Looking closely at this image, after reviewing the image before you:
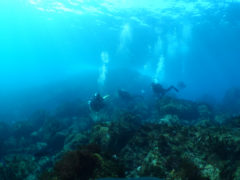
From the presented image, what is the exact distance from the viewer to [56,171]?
4.78 meters

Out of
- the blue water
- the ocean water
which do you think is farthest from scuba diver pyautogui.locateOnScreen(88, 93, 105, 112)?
the blue water

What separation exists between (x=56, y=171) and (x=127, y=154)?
2.05 m

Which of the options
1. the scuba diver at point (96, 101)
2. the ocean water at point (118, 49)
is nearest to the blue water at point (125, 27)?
the ocean water at point (118, 49)

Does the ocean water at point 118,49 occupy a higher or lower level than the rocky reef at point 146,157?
higher

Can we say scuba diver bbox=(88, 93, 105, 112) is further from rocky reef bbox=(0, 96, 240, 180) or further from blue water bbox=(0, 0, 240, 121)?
blue water bbox=(0, 0, 240, 121)

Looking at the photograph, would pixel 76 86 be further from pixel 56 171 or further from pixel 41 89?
pixel 56 171

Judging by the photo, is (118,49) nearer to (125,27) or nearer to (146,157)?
(125,27)

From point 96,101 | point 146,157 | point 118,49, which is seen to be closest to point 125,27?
point 118,49

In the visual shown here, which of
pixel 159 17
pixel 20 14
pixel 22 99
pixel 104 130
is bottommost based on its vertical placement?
pixel 104 130

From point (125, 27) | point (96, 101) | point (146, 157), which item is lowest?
point (146, 157)

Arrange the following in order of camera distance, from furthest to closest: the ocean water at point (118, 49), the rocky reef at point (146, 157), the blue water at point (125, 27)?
the blue water at point (125, 27) < the ocean water at point (118, 49) < the rocky reef at point (146, 157)

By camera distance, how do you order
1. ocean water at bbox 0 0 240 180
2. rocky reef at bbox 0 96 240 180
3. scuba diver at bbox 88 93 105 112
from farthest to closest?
ocean water at bbox 0 0 240 180 → scuba diver at bbox 88 93 105 112 → rocky reef at bbox 0 96 240 180

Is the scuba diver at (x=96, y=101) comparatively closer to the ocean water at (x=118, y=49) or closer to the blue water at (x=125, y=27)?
the ocean water at (x=118, y=49)

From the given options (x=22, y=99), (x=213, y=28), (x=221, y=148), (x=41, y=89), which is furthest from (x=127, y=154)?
(x=41, y=89)
